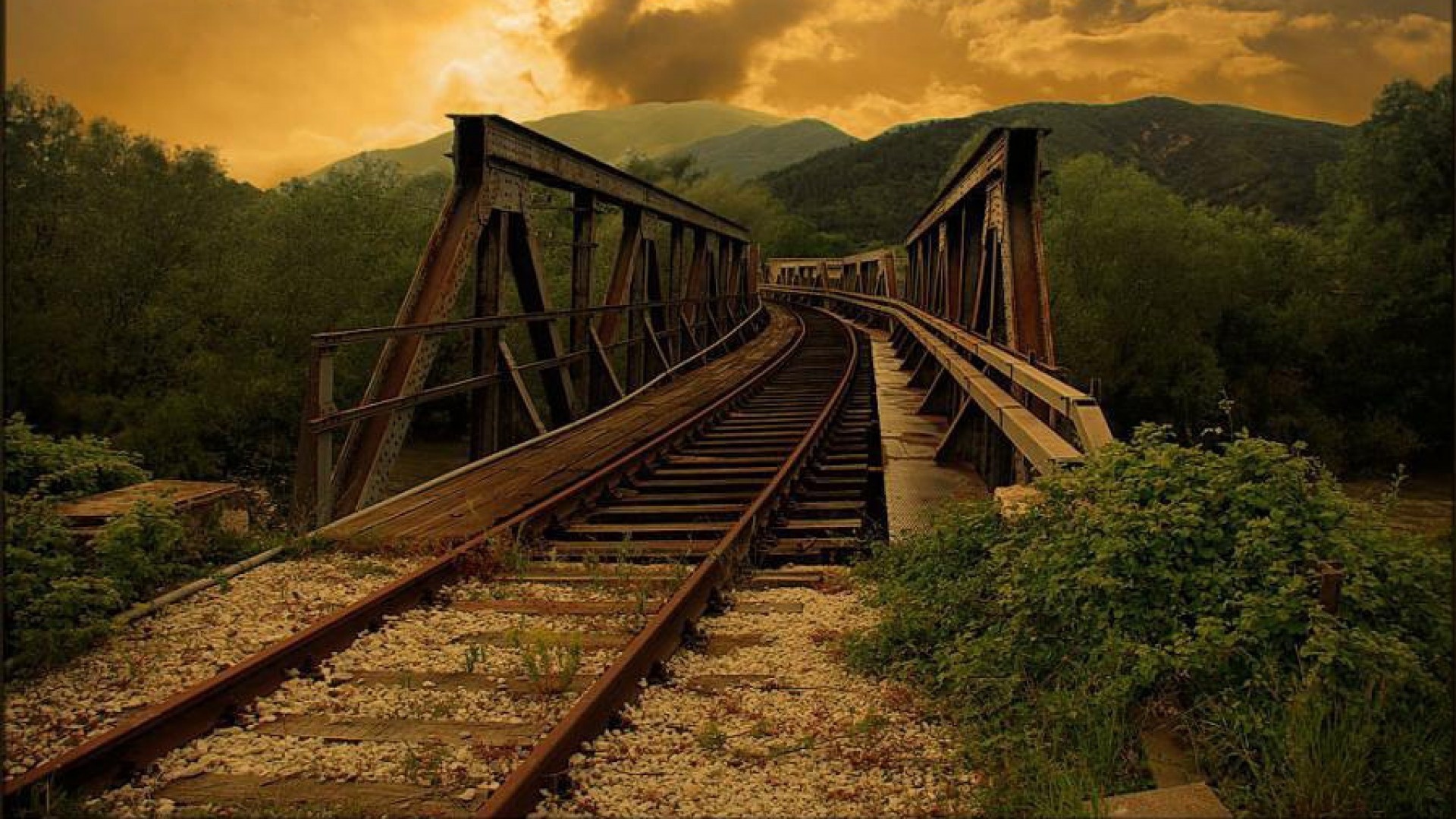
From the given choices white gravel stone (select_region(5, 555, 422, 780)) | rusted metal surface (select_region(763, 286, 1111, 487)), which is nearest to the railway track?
white gravel stone (select_region(5, 555, 422, 780))

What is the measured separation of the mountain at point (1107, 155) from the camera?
105 meters

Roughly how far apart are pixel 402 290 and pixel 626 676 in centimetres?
2729

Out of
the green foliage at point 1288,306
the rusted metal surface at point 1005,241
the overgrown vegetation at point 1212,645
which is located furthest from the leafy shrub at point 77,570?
the green foliage at point 1288,306

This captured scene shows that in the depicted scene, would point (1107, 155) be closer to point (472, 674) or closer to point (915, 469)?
point (915, 469)

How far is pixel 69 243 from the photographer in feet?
87.8

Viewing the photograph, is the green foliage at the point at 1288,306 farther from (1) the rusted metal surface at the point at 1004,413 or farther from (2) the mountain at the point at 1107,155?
(2) the mountain at the point at 1107,155

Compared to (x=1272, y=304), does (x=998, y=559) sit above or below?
below

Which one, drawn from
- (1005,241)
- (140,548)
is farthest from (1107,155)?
(140,548)

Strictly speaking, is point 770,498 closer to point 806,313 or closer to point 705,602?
point 705,602

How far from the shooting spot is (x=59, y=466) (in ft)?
20.6

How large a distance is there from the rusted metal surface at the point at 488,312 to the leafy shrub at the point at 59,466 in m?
1.15

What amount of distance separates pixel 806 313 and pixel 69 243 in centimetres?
2563

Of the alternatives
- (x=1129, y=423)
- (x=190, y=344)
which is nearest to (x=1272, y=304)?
(x=1129, y=423)

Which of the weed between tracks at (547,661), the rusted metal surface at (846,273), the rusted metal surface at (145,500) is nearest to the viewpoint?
the weed between tracks at (547,661)
